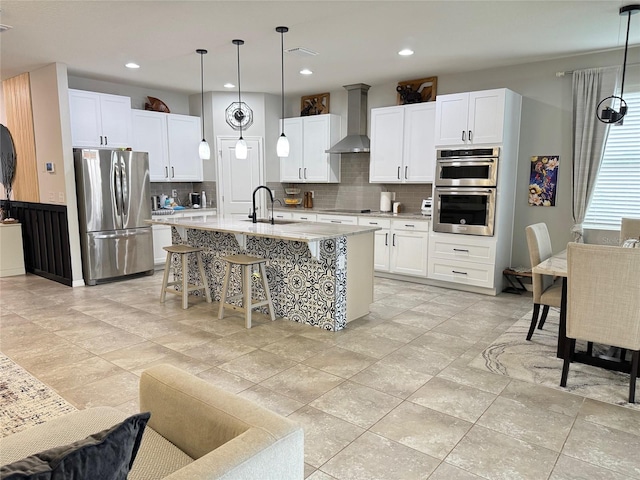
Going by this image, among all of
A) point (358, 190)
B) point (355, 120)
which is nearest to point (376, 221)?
point (358, 190)

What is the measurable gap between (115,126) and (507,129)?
209 inches

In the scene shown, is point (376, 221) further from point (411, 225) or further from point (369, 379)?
point (369, 379)

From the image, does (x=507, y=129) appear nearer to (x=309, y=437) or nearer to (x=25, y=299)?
(x=309, y=437)

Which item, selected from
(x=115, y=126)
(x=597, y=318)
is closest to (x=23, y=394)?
(x=597, y=318)

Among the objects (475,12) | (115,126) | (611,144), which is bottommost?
(611,144)

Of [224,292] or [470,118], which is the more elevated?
[470,118]

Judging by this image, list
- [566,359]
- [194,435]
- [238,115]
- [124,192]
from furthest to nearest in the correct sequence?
1. [238,115]
2. [124,192]
3. [566,359]
4. [194,435]

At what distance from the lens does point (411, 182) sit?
6.09 m

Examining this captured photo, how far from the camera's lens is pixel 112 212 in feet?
19.2

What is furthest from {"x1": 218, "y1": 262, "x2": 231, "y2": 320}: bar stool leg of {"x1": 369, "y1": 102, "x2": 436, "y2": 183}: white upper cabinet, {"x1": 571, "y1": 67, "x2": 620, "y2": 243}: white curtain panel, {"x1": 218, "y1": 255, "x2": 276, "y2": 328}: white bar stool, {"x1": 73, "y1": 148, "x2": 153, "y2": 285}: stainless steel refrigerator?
{"x1": 571, "y1": 67, "x2": 620, "y2": 243}: white curtain panel

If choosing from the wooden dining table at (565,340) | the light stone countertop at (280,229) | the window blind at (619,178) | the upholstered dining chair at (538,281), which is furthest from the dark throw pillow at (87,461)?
the window blind at (619,178)

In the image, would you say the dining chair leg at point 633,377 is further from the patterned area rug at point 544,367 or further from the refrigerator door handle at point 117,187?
the refrigerator door handle at point 117,187

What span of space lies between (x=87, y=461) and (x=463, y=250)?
5.09 meters

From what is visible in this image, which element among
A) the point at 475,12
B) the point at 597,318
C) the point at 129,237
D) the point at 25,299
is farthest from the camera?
the point at 129,237
